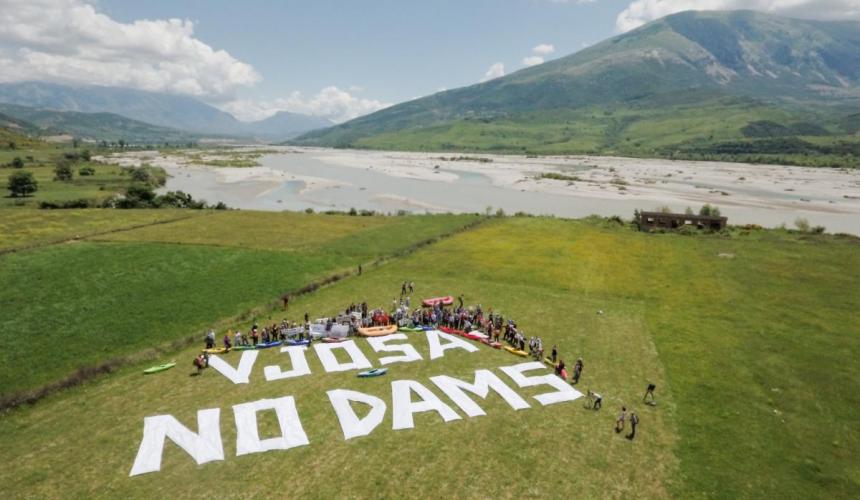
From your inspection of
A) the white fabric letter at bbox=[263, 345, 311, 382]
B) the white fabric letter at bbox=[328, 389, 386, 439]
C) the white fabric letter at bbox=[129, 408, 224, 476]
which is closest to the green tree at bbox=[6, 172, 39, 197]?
the white fabric letter at bbox=[263, 345, 311, 382]

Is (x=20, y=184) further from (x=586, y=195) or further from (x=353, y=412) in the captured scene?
(x=586, y=195)

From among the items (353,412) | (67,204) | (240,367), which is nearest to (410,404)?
(353,412)

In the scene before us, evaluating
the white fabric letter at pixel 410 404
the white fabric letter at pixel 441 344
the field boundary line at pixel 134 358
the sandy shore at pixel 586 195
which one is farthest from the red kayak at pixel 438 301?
the sandy shore at pixel 586 195

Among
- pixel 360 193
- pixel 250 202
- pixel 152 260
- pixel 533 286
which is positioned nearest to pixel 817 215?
pixel 533 286

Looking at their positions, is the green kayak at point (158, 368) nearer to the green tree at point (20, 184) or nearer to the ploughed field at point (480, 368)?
the ploughed field at point (480, 368)

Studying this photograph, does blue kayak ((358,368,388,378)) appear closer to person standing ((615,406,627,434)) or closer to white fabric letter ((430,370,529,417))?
white fabric letter ((430,370,529,417))
